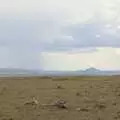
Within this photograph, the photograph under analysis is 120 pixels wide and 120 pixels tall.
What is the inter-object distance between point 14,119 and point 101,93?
32.9ft

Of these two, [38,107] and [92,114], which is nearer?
[92,114]

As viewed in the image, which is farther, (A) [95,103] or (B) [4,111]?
(A) [95,103]

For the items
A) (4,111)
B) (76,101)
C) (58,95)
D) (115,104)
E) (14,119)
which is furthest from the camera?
(58,95)

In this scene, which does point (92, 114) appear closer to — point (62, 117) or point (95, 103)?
point (62, 117)

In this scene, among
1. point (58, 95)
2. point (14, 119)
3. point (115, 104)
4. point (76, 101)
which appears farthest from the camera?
point (58, 95)

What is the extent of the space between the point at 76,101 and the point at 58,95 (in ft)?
11.8

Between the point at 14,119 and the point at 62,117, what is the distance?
82.4 inches

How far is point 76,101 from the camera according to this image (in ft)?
82.0

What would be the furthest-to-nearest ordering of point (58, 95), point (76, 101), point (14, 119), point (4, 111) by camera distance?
point (58, 95), point (76, 101), point (4, 111), point (14, 119)

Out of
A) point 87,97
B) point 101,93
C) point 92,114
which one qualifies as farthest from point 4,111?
point 101,93

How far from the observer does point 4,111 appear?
72.2 ft

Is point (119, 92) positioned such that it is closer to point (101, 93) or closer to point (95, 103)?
point (101, 93)

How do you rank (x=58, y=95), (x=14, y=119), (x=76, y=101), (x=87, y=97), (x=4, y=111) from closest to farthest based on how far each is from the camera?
1. (x=14, y=119)
2. (x=4, y=111)
3. (x=76, y=101)
4. (x=87, y=97)
5. (x=58, y=95)

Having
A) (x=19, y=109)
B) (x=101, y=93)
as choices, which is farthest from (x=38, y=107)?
(x=101, y=93)
